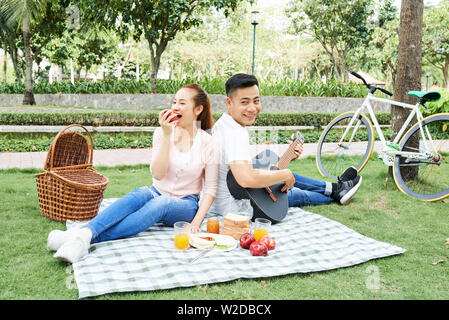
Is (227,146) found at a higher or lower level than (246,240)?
higher

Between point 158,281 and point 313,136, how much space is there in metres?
8.56

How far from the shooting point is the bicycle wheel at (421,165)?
443 centimetres

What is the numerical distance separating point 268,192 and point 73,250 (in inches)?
65.5

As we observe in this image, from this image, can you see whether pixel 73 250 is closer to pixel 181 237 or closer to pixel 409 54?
pixel 181 237

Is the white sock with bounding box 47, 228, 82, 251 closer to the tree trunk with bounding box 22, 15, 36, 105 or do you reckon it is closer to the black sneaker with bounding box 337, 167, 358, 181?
the black sneaker with bounding box 337, 167, 358, 181

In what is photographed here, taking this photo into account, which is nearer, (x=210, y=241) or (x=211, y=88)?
(x=210, y=241)

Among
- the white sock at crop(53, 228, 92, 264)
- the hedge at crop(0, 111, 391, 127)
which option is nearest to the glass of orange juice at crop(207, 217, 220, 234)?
the white sock at crop(53, 228, 92, 264)

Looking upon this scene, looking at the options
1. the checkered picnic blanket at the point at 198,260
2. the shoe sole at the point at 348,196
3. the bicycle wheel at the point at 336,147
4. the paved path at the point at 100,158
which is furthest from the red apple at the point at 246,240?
the paved path at the point at 100,158

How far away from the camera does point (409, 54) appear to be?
5109 mm

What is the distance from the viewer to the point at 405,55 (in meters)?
5.14

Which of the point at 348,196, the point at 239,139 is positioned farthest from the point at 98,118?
the point at 239,139

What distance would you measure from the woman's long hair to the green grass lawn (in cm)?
117

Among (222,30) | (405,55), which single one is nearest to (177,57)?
(222,30)
